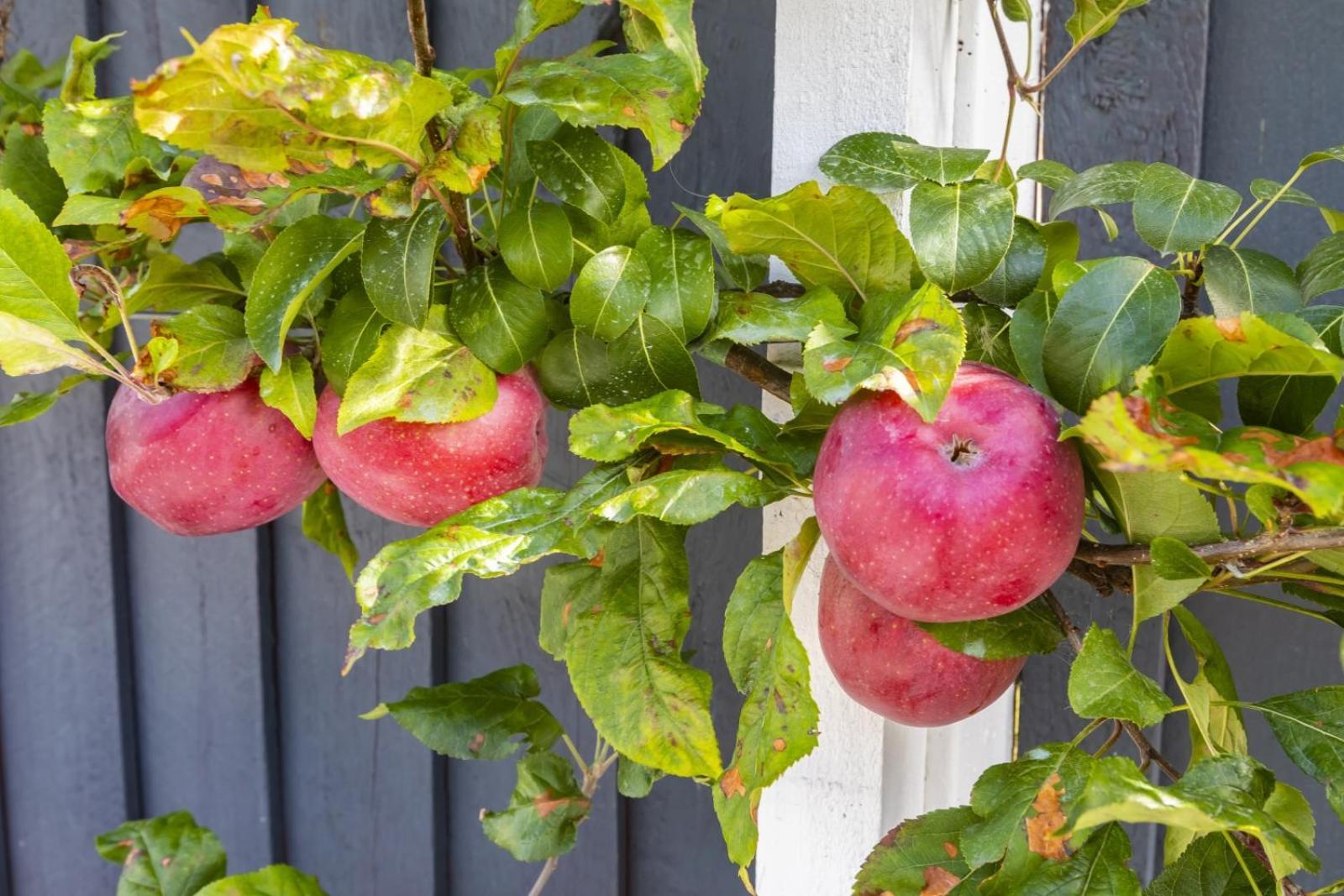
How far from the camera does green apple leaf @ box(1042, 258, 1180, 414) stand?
0.48 metres

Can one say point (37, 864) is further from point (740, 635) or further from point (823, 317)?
point (823, 317)

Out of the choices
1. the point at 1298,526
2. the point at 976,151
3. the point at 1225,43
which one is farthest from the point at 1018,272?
the point at 1225,43

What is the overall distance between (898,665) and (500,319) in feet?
0.95

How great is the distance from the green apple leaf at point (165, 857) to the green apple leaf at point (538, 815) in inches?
9.9

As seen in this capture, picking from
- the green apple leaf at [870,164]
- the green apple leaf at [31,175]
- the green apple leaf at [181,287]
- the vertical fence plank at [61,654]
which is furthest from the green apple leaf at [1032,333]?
the vertical fence plank at [61,654]

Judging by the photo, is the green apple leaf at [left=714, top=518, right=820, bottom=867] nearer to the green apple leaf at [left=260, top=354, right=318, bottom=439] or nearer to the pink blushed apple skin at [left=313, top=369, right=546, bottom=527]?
the pink blushed apple skin at [left=313, top=369, right=546, bottom=527]

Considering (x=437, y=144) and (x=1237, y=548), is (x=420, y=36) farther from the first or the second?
(x=1237, y=548)

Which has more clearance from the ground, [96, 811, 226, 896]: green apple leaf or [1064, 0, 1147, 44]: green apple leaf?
[1064, 0, 1147, 44]: green apple leaf

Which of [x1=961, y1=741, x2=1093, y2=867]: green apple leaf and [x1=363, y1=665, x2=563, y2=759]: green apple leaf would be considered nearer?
[x1=961, y1=741, x2=1093, y2=867]: green apple leaf

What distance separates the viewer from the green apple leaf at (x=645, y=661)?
0.55 m

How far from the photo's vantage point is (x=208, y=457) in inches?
26.0

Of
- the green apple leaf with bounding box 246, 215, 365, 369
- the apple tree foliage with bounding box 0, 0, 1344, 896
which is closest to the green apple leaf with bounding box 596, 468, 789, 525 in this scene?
the apple tree foliage with bounding box 0, 0, 1344, 896

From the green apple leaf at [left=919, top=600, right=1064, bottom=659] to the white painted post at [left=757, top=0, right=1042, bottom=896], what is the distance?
27cm

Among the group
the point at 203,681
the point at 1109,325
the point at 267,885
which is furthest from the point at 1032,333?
the point at 203,681
